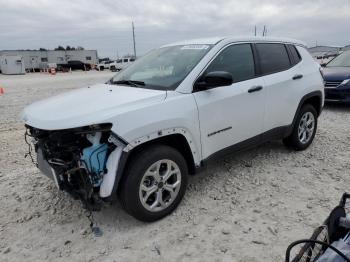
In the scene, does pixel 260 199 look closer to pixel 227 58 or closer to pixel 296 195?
pixel 296 195

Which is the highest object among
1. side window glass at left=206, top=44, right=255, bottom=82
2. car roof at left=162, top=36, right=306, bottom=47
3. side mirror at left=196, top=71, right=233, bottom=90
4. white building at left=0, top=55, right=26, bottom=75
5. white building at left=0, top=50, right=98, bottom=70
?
white building at left=0, top=50, right=98, bottom=70

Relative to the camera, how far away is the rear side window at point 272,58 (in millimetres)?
4516

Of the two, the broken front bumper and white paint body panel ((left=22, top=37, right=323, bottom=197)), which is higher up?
white paint body panel ((left=22, top=37, right=323, bottom=197))

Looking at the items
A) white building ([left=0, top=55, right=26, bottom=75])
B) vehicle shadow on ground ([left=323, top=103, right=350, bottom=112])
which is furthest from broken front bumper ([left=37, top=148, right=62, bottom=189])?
white building ([left=0, top=55, right=26, bottom=75])

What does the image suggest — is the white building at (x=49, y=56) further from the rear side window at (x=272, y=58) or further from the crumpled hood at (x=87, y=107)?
the crumpled hood at (x=87, y=107)

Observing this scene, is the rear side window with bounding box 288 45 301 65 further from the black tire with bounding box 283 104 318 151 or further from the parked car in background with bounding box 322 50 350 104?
the parked car in background with bounding box 322 50 350 104

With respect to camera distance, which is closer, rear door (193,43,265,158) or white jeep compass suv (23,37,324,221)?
white jeep compass suv (23,37,324,221)

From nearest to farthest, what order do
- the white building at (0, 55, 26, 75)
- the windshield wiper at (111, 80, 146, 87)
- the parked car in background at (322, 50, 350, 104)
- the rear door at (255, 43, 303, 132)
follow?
1. the windshield wiper at (111, 80, 146, 87)
2. the rear door at (255, 43, 303, 132)
3. the parked car in background at (322, 50, 350, 104)
4. the white building at (0, 55, 26, 75)

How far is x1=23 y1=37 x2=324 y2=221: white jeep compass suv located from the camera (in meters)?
3.04

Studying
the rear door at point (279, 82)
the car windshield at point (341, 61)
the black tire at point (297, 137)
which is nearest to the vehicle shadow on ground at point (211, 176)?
the black tire at point (297, 137)

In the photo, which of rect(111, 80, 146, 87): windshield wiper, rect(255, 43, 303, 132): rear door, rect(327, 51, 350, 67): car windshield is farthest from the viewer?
rect(327, 51, 350, 67): car windshield

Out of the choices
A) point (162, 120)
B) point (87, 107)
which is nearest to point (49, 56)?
point (87, 107)

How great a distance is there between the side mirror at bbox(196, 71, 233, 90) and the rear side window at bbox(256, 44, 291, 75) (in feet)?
3.80

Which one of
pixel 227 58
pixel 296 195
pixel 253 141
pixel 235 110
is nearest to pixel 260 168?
pixel 253 141
